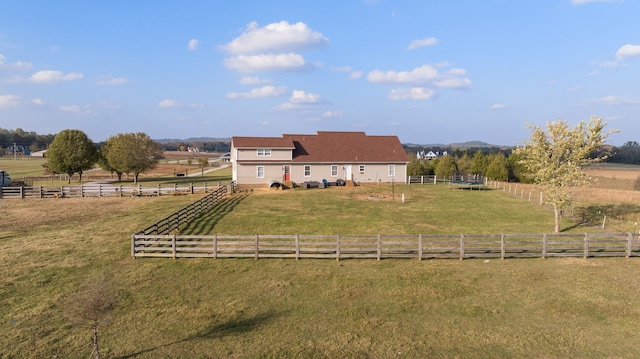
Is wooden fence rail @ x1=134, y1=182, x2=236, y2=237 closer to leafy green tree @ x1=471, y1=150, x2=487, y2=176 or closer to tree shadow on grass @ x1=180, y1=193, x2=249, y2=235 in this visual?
tree shadow on grass @ x1=180, y1=193, x2=249, y2=235

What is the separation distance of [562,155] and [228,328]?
2188 cm

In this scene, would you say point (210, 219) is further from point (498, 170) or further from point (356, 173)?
point (498, 170)

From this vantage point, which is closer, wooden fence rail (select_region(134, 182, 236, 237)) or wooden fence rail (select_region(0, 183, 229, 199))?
wooden fence rail (select_region(134, 182, 236, 237))

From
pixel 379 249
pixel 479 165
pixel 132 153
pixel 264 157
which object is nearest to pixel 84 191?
pixel 132 153

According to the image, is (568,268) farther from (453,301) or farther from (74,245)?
(74,245)

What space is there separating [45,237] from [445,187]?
39.1 meters

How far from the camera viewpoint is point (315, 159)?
4538 cm

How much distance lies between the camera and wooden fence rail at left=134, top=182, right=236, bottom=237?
18406 millimetres

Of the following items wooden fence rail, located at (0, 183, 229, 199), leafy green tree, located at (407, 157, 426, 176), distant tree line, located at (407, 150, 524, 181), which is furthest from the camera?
leafy green tree, located at (407, 157, 426, 176)

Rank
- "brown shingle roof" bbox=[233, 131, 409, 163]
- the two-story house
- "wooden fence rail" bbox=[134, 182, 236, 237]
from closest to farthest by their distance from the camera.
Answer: "wooden fence rail" bbox=[134, 182, 236, 237] → the two-story house → "brown shingle roof" bbox=[233, 131, 409, 163]

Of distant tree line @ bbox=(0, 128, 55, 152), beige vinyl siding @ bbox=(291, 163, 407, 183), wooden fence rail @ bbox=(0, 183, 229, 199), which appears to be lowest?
wooden fence rail @ bbox=(0, 183, 229, 199)

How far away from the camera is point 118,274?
46.9ft

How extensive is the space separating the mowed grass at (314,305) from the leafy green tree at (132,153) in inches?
1194

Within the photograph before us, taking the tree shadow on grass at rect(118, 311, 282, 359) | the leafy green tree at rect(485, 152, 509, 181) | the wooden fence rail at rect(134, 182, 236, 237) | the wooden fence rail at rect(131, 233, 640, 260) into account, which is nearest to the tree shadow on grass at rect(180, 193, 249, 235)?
the wooden fence rail at rect(134, 182, 236, 237)
